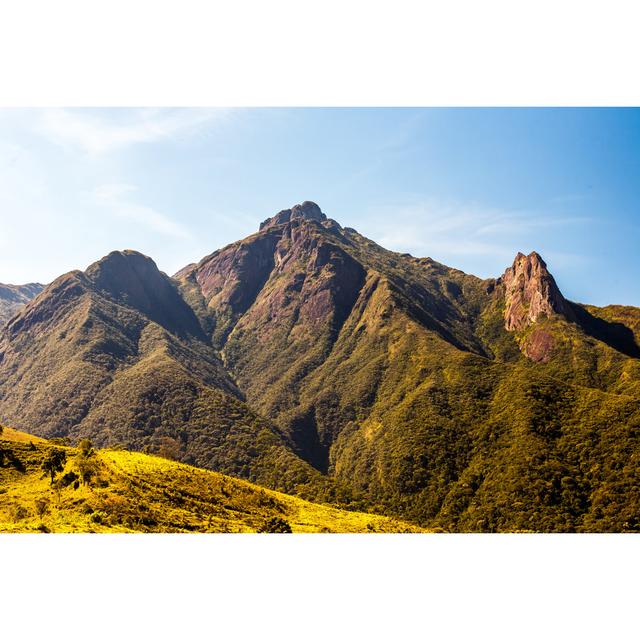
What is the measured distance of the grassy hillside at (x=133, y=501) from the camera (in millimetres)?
20234

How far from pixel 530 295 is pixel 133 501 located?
165053mm

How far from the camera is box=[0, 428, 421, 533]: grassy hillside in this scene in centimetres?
2023

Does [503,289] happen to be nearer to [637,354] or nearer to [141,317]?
[637,354]

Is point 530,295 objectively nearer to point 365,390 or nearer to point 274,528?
point 365,390

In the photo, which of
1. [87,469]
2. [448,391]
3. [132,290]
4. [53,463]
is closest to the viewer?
[87,469]

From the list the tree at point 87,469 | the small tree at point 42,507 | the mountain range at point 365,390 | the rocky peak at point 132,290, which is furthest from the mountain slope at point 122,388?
the small tree at point 42,507

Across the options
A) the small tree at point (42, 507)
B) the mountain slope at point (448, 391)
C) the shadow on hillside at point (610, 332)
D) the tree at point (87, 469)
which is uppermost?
the shadow on hillside at point (610, 332)

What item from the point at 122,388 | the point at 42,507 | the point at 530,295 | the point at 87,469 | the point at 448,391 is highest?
the point at 530,295

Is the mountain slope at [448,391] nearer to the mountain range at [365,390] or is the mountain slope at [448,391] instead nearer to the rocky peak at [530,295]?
the mountain range at [365,390]

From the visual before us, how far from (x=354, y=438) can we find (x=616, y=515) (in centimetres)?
5578

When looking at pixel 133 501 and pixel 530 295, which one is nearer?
pixel 133 501

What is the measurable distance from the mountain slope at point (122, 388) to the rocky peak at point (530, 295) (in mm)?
105131

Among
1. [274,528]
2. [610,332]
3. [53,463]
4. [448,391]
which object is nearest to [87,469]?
[53,463]

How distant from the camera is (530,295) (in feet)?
525
